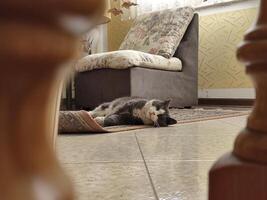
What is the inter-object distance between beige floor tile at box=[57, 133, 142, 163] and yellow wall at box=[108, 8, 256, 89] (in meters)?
2.54

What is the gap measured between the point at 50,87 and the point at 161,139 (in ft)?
4.16

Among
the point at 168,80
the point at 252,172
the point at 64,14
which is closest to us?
the point at 64,14

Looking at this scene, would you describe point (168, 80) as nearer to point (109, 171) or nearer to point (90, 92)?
point (90, 92)

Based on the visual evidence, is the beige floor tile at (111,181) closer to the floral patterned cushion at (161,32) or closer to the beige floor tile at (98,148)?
the beige floor tile at (98,148)

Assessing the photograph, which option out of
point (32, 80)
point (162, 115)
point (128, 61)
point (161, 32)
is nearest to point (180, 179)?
point (32, 80)

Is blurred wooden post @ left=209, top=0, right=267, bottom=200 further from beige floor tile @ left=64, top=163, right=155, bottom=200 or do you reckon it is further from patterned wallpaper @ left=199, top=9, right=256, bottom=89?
patterned wallpaper @ left=199, top=9, right=256, bottom=89

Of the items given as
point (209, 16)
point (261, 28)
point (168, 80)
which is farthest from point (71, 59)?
→ point (209, 16)

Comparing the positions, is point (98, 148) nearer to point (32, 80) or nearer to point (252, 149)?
point (252, 149)

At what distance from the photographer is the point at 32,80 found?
15cm

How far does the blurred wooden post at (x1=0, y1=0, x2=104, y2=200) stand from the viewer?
0.45 ft

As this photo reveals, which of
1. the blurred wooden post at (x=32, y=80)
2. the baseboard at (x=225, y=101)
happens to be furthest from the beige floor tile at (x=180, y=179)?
the baseboard at (x=225, y=101)

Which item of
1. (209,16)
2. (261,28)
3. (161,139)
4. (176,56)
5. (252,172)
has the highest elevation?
(209,16)

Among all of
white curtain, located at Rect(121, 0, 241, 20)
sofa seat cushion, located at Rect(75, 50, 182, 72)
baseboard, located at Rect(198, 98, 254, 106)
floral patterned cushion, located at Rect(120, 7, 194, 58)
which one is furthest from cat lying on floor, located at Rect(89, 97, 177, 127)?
white curtain, located at Rect(121, 0, 241, 20)

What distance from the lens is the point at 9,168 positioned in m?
0.15
